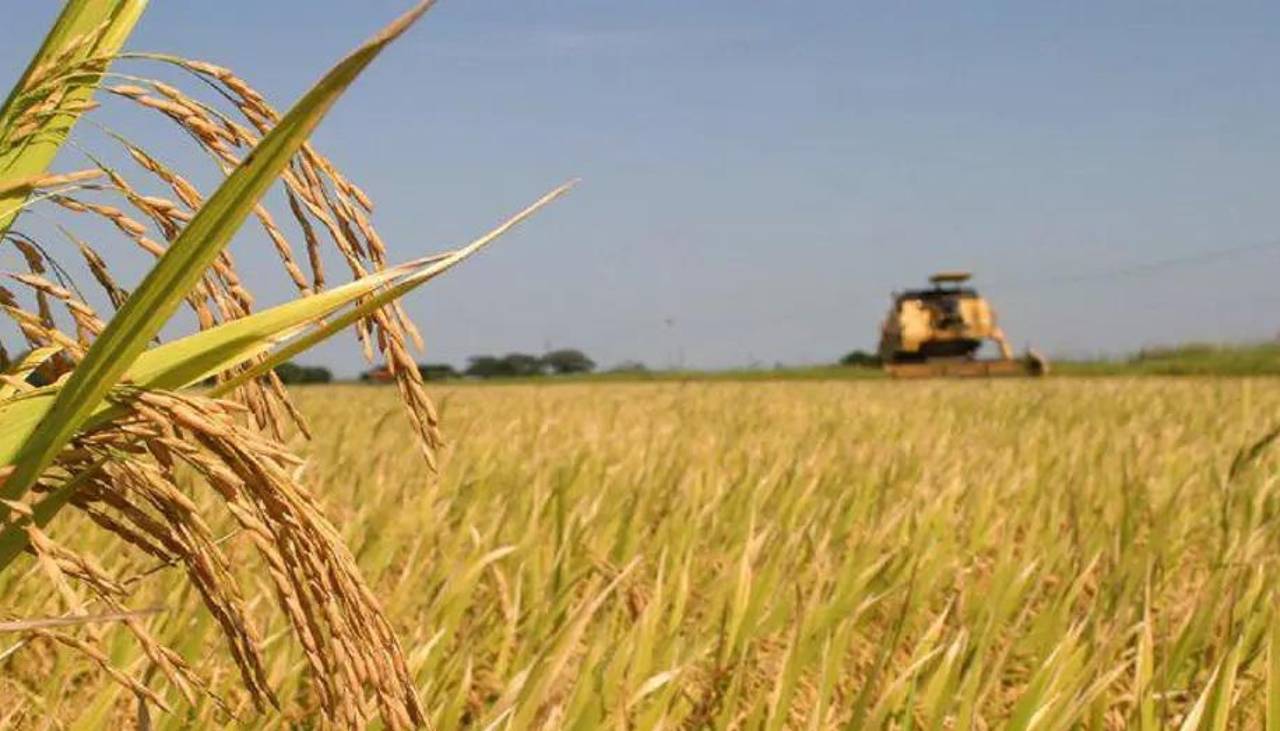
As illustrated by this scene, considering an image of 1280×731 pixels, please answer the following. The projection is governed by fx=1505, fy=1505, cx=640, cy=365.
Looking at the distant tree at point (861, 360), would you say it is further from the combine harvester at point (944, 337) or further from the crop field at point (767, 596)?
the crop field at point (767, 596)

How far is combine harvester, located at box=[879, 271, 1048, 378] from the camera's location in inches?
958

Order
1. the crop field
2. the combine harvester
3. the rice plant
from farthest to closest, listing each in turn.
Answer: the combine harvester → the crop field → the rice plant

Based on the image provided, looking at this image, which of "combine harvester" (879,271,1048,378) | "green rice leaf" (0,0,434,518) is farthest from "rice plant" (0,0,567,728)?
"combine harvester" (879,271,1048,378)

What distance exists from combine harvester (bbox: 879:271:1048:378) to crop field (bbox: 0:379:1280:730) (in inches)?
753

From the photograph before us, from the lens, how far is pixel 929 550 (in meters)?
3.01

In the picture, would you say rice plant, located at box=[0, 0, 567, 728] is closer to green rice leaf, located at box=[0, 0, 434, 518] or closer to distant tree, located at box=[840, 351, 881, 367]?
green rice leaf, located at box=[0, 0, 434, 518]

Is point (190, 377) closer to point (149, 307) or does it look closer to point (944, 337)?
point (149, 307)

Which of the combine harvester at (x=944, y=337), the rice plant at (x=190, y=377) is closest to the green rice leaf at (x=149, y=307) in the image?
the rice plant at (x=190, y=377)

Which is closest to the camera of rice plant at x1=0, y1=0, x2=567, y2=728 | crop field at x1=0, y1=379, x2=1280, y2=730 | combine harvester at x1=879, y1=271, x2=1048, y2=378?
rice plant at x1=0, y1=0, x2=567, y2=728

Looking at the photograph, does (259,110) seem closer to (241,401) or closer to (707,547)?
(241,401)

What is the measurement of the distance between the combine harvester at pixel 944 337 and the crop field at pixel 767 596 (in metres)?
19.1

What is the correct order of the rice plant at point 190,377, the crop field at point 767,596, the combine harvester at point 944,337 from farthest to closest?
the combine harvester at point 944,337, the crop field at point 767,596, the rice plant at point 190,377

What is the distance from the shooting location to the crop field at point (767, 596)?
192cm

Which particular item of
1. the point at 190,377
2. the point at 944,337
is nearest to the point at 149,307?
the point at 190,377
